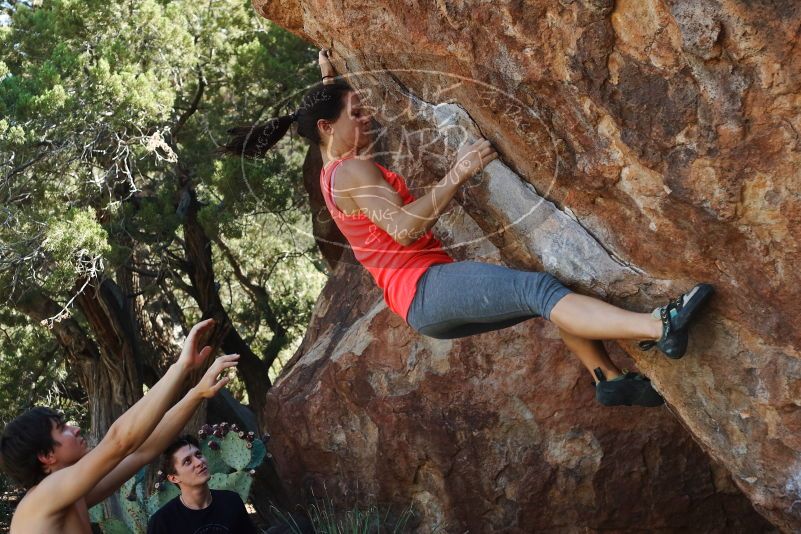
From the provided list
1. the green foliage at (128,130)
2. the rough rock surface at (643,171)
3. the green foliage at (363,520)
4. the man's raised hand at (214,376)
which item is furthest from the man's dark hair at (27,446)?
the green foliage at (128,130)

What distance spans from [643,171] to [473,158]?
2.17 feet

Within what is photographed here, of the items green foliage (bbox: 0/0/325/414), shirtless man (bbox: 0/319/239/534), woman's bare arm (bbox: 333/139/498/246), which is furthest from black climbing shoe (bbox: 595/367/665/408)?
green foliage (bbox: 0/0/325/414)

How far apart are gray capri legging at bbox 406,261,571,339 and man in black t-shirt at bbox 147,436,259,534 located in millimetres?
1855

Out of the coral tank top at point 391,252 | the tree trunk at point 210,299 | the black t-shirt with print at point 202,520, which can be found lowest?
the tree trunk at point 210,299

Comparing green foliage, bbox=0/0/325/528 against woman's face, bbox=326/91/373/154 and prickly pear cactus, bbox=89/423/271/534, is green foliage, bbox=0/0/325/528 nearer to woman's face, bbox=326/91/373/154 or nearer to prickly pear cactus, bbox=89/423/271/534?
prickly pear cactus, bbox=89/423/271/534

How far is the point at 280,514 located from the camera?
7348mm

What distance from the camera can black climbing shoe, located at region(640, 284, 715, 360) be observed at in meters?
3.61

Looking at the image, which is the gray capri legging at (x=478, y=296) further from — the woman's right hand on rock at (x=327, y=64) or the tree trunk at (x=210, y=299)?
the tree trunk at (x=210, y=299)

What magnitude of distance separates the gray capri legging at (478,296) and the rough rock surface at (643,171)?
290 millimetres

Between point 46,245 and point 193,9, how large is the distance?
3285mm

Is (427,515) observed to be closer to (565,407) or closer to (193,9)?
(565,407)

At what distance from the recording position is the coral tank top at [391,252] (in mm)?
4188

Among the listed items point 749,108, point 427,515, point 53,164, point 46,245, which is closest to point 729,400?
point 749,108

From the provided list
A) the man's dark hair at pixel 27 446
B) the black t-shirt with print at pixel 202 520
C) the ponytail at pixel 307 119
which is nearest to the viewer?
the man's dark hair at pixel 27 446
